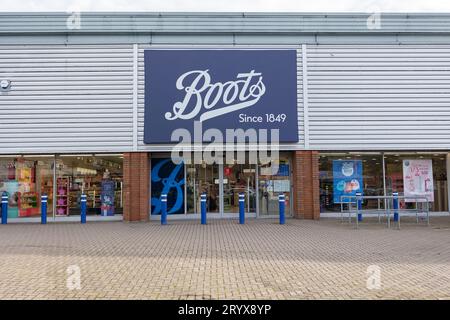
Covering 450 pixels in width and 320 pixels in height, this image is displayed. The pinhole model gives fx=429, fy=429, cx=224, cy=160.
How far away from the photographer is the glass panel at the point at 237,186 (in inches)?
633

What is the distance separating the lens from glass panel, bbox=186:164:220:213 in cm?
1603

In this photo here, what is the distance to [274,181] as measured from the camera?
16219mm

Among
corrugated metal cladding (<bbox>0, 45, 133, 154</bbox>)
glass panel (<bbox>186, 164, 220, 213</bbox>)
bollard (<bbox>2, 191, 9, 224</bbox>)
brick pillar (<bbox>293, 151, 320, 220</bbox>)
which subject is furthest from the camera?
glass panel (<bbox>186, 164, 220, 213</bbox>)

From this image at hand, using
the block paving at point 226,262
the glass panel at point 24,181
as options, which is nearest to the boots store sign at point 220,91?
the block paving at point 226,262

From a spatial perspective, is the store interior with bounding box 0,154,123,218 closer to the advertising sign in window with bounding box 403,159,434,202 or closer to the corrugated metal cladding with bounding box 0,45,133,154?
the corrugated metal cladding with bounding box 0,45,133,154

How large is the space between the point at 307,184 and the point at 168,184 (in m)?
5.11

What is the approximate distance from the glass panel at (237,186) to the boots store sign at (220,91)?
5.27 feet

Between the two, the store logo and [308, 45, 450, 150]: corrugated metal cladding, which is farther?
[308, 45, 450, 150]: corrugated metal cladding

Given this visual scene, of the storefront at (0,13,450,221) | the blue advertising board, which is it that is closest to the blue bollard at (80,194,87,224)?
the storefront at (0,13,450,221)

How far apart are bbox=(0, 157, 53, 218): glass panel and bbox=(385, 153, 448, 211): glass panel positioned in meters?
12.7

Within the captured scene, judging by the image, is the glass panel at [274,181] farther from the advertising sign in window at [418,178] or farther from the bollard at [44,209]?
the bollard at [44,209]

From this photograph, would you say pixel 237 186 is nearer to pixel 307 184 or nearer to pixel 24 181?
pixel 307 184
